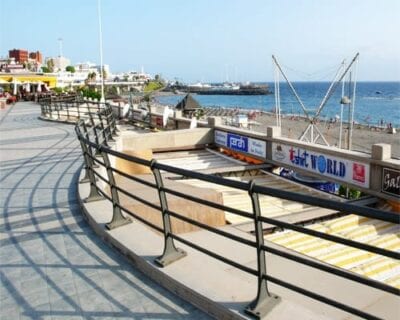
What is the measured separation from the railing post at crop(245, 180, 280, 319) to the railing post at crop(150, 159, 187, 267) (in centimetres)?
117

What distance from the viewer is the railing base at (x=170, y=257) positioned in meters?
4.17

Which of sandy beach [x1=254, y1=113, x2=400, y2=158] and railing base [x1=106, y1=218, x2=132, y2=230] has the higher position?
railing base [x1=106, y1=218, x2=132, y2=230]

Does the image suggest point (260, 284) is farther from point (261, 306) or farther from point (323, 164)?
point (323, 164)

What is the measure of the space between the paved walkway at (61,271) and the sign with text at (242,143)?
821 cm

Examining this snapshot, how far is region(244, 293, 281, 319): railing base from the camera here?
3201mm

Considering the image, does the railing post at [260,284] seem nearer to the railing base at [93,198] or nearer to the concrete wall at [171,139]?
the railing base at [93,198]

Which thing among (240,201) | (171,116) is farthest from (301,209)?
(171,116)

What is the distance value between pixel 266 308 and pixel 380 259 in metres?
5.77

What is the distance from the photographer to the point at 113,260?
4.61 m

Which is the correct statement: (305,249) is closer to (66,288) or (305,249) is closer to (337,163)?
(337,163)

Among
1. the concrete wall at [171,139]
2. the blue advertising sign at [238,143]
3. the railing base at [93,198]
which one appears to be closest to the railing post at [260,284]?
the railing base at [93,198]

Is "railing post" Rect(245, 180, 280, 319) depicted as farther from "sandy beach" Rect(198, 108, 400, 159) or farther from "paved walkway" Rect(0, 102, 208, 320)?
"sandy beach" Rect(198, 108, 400, 159)

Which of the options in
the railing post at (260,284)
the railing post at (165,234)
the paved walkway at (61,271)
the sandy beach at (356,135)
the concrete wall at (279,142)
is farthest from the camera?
the sandy beach at (356,135)

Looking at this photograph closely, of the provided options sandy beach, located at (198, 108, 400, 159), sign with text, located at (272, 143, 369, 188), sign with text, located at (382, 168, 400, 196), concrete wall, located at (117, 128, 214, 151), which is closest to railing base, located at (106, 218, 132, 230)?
sign with text, located at (382, 168, 400, 196)
